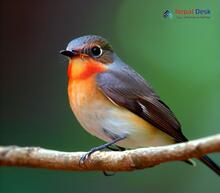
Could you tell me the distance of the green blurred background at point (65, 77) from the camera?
2021 mm

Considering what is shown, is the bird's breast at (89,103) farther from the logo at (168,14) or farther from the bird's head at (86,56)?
the logo at (168,14)

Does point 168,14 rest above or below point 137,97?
above

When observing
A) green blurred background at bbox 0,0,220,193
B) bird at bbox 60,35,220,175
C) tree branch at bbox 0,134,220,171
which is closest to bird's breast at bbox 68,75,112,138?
bird at bbox 60,35,220,175

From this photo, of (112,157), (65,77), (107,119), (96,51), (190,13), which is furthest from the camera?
(65,77)

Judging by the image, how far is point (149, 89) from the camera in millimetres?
1741

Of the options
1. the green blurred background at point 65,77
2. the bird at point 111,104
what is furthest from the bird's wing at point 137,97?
the green blurred background at point 65,77

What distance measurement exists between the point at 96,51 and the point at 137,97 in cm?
20

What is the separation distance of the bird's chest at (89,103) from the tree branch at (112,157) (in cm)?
19

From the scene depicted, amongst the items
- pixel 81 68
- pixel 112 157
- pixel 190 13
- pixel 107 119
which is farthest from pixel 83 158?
pixel 190 13

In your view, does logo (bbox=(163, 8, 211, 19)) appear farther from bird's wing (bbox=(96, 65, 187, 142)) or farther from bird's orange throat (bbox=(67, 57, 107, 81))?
bird's orange throat (bbox=(67, 57, 107, 81))

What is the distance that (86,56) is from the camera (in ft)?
5.35

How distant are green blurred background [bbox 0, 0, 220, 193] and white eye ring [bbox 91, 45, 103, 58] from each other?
36 centimetres

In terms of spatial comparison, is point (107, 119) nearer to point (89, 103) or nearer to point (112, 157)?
point (89, 103)

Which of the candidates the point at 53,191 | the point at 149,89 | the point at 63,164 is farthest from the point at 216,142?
the point at 53,191
